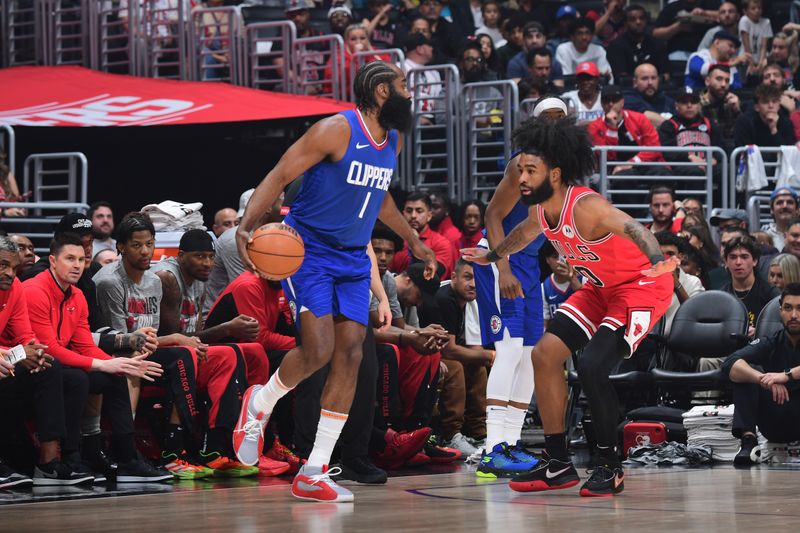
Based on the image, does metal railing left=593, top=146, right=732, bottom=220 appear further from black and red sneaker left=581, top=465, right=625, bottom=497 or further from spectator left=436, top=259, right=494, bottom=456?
black and red sneaker left=581, top=465, right=625, bottom=497

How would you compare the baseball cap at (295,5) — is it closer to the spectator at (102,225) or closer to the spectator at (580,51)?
the spectator at (580,51)

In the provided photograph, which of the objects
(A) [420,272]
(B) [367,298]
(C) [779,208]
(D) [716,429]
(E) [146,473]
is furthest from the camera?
(C) [779,208]

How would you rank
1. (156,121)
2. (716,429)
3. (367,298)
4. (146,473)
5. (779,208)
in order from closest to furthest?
(367,298) < (146,473) < (716,429) < (779,208) < (156,121)

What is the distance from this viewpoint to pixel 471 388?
11.0m

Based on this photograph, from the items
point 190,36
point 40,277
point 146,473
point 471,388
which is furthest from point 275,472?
point 190,36

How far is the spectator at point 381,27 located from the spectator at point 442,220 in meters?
4.89

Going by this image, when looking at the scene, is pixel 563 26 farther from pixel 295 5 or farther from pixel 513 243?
pixel 513 243

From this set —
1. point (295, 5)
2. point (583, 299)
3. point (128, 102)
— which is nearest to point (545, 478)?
point (583, 299)

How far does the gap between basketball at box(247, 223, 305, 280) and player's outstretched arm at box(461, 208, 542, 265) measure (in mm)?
1327

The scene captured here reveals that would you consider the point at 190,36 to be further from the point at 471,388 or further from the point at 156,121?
the point at 471,388

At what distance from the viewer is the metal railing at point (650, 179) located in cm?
1402

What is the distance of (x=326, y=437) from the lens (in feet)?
22.7

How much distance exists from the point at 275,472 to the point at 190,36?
31.2ft

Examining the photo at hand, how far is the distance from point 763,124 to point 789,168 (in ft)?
3.00
